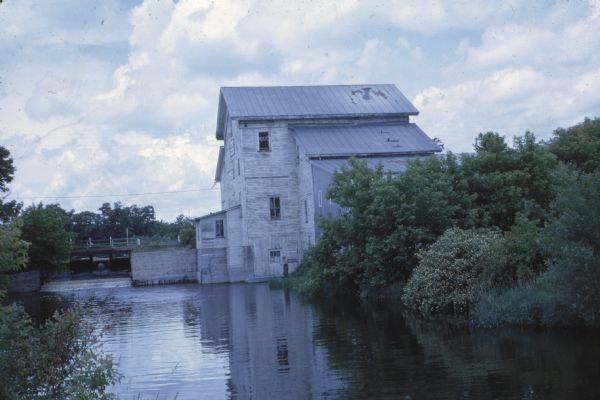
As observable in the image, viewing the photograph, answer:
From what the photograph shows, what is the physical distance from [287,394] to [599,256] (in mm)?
8794

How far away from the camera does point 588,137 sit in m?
39.6

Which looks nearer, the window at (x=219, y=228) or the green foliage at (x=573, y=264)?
the green foliage at (x=573, y=264)

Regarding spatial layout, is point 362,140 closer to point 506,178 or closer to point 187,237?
point 506,178

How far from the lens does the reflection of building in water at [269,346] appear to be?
1401cm

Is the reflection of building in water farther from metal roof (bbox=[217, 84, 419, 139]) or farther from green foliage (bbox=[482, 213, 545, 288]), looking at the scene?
metal roof (bbox=[217, 84, 419, 139])

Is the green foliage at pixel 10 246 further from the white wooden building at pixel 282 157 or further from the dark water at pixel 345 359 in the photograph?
the white wooden building at pixel 282 157

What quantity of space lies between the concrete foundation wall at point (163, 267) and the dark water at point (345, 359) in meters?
25.9

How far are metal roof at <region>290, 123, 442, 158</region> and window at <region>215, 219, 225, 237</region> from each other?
8.52 m

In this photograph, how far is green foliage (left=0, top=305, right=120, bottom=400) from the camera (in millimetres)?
9047

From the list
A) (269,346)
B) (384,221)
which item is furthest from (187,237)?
(269,346)

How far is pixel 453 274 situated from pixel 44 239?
40.1 m

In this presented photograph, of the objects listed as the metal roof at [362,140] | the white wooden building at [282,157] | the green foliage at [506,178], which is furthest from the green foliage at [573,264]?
the metal roof at [362,140]

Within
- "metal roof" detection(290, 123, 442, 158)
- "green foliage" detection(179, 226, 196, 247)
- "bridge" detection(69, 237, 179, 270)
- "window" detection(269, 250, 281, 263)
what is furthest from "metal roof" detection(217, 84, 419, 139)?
"bridge" detection(69, 237, 179, 270)

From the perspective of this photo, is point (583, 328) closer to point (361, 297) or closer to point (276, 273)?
point (361, 297)
